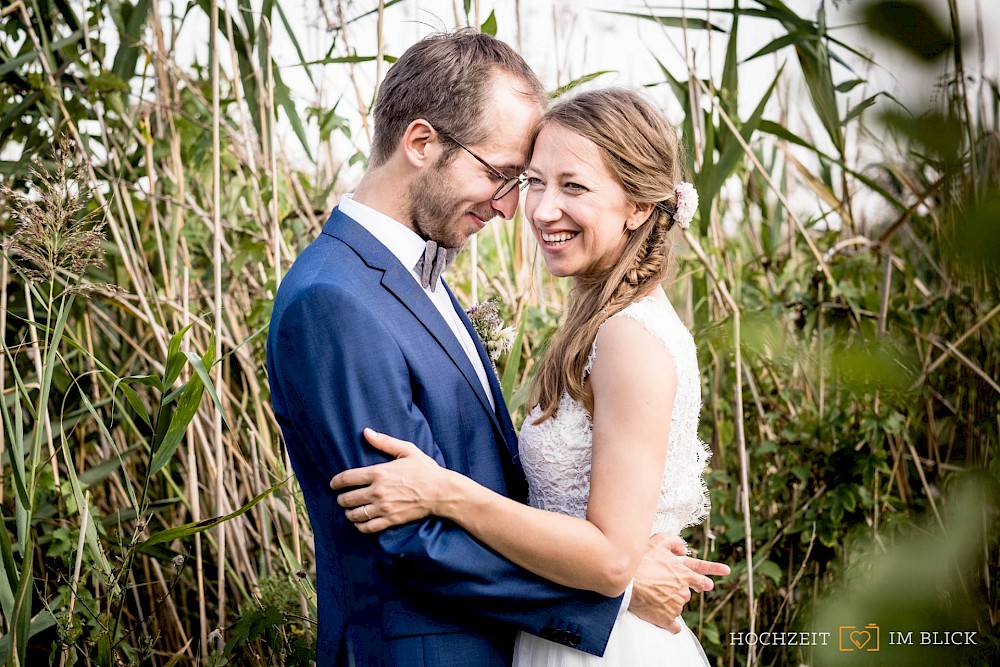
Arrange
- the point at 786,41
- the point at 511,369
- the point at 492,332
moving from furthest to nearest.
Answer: the point at 511,369, the point at 786,41, the point at 492,332

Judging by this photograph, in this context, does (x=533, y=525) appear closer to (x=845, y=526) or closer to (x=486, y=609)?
(x=486, y=609)

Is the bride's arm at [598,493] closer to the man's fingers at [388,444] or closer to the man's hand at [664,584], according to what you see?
the man's fingers at [388,444]

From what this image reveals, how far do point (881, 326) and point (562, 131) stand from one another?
4.21 ft

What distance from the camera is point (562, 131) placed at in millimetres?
1821

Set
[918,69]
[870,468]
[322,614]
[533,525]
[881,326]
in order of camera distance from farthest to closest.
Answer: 1. [870,468]
2. [881,326]
3. [322,614]
4. [533,525]
5. [918,69]

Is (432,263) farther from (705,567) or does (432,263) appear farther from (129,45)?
(129,45)

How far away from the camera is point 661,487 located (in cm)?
180

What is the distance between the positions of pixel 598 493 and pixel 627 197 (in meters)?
0.65

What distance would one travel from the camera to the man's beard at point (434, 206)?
1852 mm

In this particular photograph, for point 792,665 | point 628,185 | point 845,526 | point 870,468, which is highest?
point 628,185

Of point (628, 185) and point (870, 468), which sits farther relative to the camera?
point (870, 468)

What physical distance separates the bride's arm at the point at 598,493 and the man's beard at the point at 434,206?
Result: 43 centimetres

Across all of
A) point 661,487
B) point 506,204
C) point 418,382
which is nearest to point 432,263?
point 506,204

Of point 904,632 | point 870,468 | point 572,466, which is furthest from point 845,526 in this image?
point 904,632
